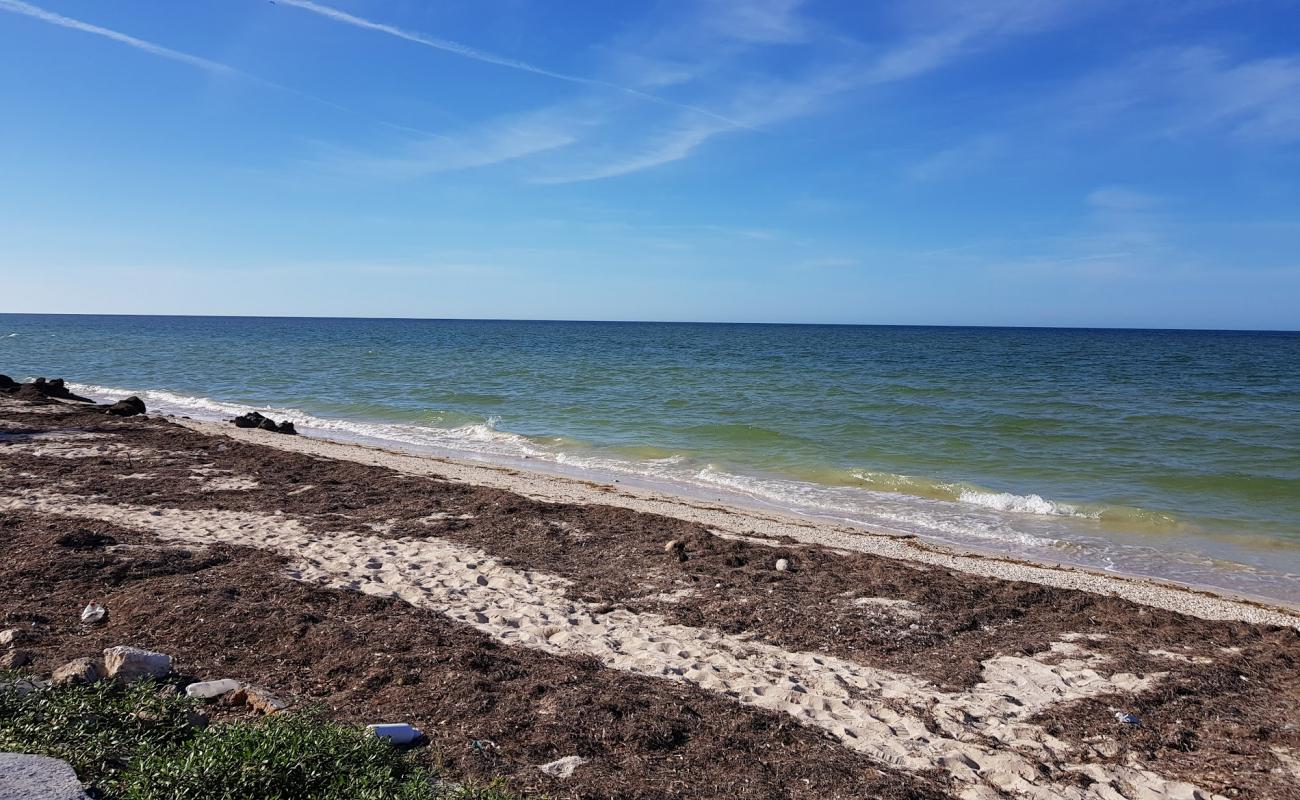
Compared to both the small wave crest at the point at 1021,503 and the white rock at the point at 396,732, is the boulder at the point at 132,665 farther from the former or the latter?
the small wave crest at the point at 1021,503

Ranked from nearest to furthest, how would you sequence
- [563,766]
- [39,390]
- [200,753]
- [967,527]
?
[200,753] → [563,766] → [967,527] → [39,390]

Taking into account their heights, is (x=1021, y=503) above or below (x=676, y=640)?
below

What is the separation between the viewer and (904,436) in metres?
19.5

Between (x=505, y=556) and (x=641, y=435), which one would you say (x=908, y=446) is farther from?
(x=505, y=556)

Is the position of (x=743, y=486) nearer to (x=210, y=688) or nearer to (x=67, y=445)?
(x=210, y=688)

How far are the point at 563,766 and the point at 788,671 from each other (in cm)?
215

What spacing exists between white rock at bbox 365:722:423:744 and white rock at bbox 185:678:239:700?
103 centimetres

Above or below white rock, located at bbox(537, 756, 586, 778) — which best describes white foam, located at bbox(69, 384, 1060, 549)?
below

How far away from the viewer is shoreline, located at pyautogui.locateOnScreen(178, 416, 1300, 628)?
27.5ft

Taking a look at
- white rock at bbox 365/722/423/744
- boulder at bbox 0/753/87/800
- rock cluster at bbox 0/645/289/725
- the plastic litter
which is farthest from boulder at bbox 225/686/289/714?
the plastic litter

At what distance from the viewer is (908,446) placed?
18078mm

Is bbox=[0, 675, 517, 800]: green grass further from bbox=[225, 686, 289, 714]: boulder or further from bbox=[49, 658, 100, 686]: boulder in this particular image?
bbox=[225, 686, 289, 714]: boulder

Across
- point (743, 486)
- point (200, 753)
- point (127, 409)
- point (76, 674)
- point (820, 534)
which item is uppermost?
point (200, 753)

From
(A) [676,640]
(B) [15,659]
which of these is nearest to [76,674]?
(B) [15,659]
